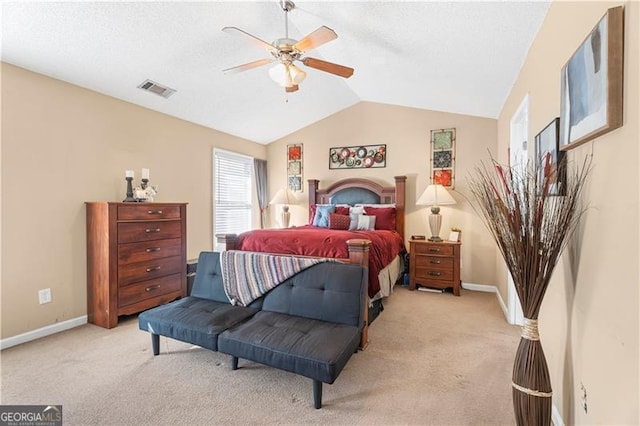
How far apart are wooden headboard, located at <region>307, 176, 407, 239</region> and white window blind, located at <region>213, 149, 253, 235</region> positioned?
1202mm

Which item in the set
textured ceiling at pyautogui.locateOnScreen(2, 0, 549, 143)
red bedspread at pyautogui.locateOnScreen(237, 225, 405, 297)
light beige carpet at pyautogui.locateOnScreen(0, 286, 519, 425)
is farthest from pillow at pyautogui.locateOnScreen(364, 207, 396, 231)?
light beige carpet at pyautogui.locateOnScreen(0, 286, 519, 425)

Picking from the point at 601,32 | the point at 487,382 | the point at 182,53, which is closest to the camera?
the point at 601,32

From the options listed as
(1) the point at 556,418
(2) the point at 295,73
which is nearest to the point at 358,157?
(2) the point at 295,73

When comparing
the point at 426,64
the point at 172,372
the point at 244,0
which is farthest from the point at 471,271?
the point at 244,0

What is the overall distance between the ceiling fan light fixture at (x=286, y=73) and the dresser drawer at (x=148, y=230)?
2.15 m

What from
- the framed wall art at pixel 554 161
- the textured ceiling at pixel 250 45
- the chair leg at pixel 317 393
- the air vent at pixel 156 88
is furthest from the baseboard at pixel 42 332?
the framed wall art at pixel 554 161

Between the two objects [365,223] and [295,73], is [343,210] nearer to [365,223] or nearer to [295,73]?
[365,223]

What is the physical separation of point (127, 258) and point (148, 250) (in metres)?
0.23

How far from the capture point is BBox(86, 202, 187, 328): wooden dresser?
118 inches

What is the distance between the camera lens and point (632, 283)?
101cm

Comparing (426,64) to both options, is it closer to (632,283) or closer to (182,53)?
Result: (182,53)

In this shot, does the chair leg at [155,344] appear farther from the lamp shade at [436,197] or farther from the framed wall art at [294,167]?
the framed wall art at [294,167]

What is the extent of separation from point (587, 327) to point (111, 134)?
4344mm

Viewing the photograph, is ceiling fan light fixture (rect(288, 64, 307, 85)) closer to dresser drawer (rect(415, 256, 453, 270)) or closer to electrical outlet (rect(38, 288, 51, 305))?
dresser drawer (rect(415, 256, 453, 270))
